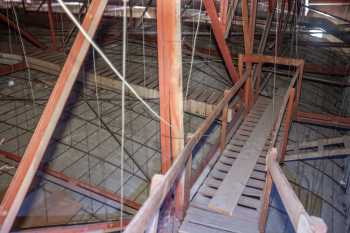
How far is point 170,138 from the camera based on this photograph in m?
3.06

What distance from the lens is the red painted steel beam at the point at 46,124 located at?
7.22ft

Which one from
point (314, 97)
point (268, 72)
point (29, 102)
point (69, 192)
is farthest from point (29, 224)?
point (314, 97)

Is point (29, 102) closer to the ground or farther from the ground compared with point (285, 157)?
farther from the ground

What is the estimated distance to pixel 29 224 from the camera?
15.6 ft

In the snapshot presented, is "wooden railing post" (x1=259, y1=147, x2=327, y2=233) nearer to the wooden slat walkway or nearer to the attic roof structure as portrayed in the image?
the attic roof structure

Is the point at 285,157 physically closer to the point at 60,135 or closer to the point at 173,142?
the point at 173,142

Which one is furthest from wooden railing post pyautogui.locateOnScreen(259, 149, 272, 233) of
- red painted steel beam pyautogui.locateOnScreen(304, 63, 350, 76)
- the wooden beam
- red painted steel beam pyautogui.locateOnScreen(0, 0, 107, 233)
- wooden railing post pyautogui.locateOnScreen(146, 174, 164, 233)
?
red painted steel beam pyautogui.locateOnScreen(304, 63, 350, 76)

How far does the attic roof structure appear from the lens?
2.24m

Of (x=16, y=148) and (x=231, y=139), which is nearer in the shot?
(x=231, y=139)

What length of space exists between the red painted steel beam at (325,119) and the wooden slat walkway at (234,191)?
1586 millimetres

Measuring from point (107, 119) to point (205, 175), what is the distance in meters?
3.05

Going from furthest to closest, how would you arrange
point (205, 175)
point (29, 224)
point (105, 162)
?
1. point (105, 162)
2. point (29, 224)
3. point (205, 175)

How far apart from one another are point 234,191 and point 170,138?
125 cm

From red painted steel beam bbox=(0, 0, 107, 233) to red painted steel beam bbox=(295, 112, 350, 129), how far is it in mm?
5332
